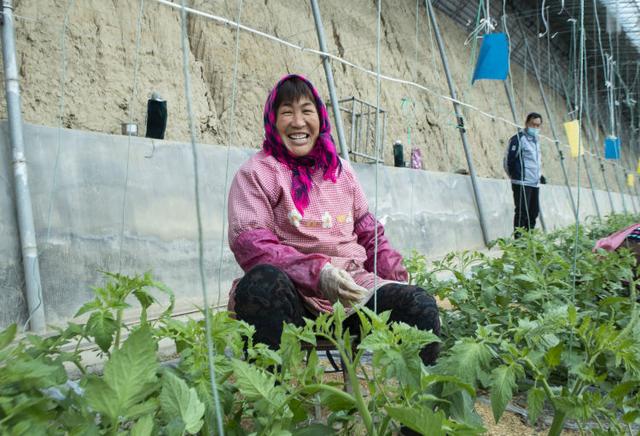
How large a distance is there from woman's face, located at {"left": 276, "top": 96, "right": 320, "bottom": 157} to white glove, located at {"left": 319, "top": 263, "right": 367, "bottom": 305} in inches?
20.5

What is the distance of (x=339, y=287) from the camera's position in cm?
141

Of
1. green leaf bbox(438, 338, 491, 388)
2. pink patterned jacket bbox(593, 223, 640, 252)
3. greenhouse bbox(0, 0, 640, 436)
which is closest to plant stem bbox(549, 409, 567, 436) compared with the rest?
greenhouse bbox(0, 0, 640, 436)

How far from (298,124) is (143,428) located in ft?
4.25

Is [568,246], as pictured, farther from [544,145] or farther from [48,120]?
[544,145]

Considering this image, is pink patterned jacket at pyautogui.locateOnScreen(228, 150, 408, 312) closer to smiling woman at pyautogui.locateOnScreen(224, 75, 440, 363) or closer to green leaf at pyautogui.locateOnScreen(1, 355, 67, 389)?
smiling woman at pyautogui.locateOnScreen(224, 75, 440, 363)

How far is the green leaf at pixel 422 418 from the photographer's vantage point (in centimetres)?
72

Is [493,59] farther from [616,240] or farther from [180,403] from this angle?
[180,403]

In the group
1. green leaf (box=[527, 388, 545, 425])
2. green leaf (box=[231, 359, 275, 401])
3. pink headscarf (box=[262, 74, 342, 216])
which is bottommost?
green leaf (box=[527, 388, 545, 425])

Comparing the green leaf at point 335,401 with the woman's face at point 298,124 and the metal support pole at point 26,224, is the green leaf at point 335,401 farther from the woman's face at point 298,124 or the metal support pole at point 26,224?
the metal support pole at point 26,224

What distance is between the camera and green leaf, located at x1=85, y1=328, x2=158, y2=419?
688 millimetres

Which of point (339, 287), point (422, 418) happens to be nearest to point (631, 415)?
point (422, 418)

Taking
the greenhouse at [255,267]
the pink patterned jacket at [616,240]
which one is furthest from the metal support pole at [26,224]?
the pink patterned jacket at [616,240]

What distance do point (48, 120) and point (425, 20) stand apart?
27.1 ft

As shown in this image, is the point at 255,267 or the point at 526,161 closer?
the point at 255,267
